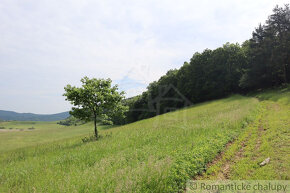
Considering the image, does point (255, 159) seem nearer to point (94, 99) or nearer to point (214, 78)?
point (94, 99)

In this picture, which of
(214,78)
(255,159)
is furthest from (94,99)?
(214,78)

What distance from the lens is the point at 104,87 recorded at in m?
17.0

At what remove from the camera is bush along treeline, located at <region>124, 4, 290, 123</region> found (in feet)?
126

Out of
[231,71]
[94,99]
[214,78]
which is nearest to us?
[94,99]

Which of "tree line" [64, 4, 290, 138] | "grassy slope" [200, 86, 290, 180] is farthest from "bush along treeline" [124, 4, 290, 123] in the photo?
"grassy slope" [200, 86, 290, 180]

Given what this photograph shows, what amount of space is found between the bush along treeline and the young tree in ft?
132

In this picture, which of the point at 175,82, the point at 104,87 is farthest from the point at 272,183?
the point at 175,82

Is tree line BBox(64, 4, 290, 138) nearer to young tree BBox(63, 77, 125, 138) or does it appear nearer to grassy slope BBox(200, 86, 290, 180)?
young tree BBox(63, 77, 125, 138)

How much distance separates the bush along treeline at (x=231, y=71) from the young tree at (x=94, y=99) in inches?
1580

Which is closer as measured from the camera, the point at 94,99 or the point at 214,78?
the point at 94,99

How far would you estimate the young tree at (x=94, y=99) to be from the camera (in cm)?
1538

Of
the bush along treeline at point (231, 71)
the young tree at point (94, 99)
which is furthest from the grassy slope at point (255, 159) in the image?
the bush along treeline at point (231, 71)

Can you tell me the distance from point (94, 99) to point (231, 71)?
48.9 meters

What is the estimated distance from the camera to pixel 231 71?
48.8 meters
